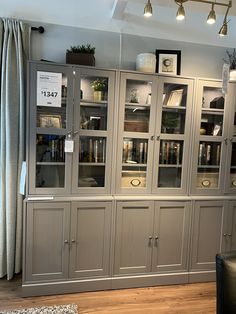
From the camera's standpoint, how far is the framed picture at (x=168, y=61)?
268cm

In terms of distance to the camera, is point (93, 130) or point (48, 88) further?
point (93, 130)

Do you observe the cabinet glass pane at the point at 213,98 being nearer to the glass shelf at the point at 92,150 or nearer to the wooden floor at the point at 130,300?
the glass shelf at the point at 92,150

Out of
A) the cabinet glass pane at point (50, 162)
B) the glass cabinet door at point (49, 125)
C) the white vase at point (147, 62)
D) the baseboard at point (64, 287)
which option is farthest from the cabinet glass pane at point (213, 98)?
the baseboard at point (64, 287)

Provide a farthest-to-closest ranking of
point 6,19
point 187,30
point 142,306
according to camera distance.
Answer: point 187,30 < point 6,19 < point 142,306

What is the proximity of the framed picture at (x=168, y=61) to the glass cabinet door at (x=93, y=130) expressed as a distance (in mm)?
592

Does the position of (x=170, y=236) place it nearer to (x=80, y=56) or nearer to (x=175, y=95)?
(x=175, y=95)

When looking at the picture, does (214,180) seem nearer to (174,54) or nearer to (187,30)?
(174,54)

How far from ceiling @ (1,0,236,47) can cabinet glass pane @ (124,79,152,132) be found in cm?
66

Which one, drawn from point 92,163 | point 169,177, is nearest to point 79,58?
point 92,163

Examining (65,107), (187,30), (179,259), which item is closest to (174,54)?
(187,30)

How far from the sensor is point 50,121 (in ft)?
7.73

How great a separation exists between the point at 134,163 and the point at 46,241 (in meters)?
1.09

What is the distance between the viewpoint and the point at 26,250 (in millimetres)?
2318

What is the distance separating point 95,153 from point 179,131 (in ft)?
2.87
